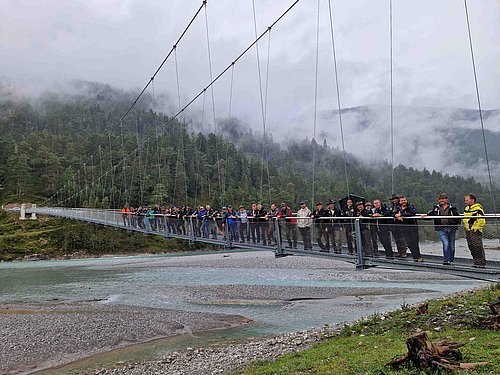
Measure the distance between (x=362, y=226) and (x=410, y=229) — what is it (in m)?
1.34

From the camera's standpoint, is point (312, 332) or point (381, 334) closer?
point (381, 334)

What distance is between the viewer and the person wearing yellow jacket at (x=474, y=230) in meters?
7.34

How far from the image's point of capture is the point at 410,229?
8.66 m

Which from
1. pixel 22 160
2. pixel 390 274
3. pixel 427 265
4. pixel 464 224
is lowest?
pixel 390 274

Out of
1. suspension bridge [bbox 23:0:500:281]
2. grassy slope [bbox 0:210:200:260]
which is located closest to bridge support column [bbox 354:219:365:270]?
suspension bridge [bbox 23:0:500:281]

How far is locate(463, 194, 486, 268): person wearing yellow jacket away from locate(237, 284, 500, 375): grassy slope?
1.12 metres

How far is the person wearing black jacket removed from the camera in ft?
25.5

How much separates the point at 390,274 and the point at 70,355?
20240 millimetres

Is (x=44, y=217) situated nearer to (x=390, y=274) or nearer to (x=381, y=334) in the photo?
(x=390, y=274)

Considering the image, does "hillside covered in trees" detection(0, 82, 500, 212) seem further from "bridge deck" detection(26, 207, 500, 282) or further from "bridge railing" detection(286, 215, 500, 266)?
"bridge railing" detection(286, 215, 500, 266)

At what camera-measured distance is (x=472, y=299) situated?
11.7 m

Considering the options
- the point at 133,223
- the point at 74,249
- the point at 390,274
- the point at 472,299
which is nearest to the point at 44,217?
the point at 74,249

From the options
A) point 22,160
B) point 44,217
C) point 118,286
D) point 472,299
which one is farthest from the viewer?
point 22,160

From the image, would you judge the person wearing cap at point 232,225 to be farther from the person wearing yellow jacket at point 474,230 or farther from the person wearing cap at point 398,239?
the person wearing yellow jacket at point 474,230
